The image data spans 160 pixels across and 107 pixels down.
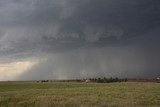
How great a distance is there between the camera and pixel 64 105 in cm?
3362

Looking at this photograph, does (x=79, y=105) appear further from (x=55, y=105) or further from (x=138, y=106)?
(x=138, y=106)

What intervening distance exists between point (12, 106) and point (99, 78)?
502 ft

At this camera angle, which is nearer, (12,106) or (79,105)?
(79,105)

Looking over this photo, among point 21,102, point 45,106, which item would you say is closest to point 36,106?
point 45,106

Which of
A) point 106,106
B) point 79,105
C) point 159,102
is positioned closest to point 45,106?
point 79,105

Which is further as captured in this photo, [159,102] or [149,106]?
[159,102]

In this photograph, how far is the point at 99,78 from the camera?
187000 millimetres

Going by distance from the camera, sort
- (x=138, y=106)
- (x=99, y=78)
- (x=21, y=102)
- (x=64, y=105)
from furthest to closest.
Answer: (x=99, y=78) → (x=21, y=102) → (x=64, y=105) → (x=138, y=106)

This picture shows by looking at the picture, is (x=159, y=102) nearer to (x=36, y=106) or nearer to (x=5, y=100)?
(x=36, y=106)

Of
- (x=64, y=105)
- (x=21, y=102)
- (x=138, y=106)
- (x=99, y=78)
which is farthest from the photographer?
(x=99, y=78)

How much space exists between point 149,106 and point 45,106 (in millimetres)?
11124

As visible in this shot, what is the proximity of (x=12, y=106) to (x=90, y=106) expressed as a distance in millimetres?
9718

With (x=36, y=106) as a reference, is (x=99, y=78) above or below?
above

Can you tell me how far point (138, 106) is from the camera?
102 feet
